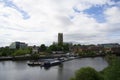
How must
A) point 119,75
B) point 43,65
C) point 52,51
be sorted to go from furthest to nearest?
point 52,51, point 43,65, point 119,75

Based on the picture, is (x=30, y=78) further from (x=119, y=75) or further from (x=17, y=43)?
(x=17, y=43)

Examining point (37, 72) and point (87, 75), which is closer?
point (87, 75)

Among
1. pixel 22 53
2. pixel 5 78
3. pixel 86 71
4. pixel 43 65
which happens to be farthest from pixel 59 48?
pixel 86 71

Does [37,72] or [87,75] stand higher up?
[87,75]

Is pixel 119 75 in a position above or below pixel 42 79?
above

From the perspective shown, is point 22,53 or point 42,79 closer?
point 42,79

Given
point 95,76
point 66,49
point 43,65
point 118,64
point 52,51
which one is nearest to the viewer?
point 118,64

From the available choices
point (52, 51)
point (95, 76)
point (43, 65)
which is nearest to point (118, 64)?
point (95, 76)

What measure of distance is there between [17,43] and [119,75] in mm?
129865

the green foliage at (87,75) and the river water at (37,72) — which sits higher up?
the green foliage at (87,75)

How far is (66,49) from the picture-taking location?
4633 inches

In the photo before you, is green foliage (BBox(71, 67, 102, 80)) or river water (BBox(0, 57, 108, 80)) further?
river water (BBox(0, 57, 108, 80))

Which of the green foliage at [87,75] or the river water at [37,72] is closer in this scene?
the green foliage at [87,75]

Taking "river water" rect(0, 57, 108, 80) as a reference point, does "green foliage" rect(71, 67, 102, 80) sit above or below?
above
